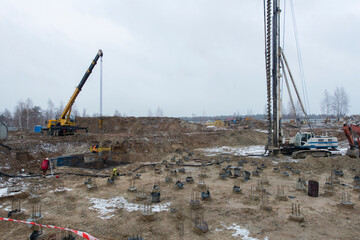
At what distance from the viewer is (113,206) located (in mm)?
7371

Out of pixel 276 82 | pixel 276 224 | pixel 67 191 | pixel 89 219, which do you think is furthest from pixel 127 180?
pixel 276 82

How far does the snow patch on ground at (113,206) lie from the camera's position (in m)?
6.93

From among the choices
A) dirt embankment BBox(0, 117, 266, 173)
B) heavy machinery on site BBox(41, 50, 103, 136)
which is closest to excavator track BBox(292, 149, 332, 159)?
dirt embankment BBox(0, 117, 266, 173)

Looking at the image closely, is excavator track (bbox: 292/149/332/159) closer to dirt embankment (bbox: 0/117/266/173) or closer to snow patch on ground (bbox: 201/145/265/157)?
snow patch on ground (bbox: 201/145/265/157)

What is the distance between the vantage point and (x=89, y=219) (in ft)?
21.0

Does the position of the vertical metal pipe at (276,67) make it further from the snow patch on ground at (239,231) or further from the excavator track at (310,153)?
the snow patch on ground at (239,231)

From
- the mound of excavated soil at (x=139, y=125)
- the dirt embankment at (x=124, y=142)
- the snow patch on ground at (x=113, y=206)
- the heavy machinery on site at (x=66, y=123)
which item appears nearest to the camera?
the snow patch on ground at (x=113, y=206)

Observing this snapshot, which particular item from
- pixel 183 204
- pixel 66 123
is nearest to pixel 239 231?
pixel 183 204

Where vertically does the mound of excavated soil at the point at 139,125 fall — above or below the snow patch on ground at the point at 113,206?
above

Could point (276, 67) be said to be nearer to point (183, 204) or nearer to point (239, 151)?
point (239, 151)

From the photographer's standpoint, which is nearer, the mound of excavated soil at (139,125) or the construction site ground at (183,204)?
the construction site ground at (183,204)

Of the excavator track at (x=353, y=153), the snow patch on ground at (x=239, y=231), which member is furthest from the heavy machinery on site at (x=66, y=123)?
the excavator track at (x=353, y=153)

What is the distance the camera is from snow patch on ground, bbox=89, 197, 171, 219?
6933 millimetres

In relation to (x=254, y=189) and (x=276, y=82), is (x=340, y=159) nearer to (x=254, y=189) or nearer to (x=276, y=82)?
(x=276, y=82)
